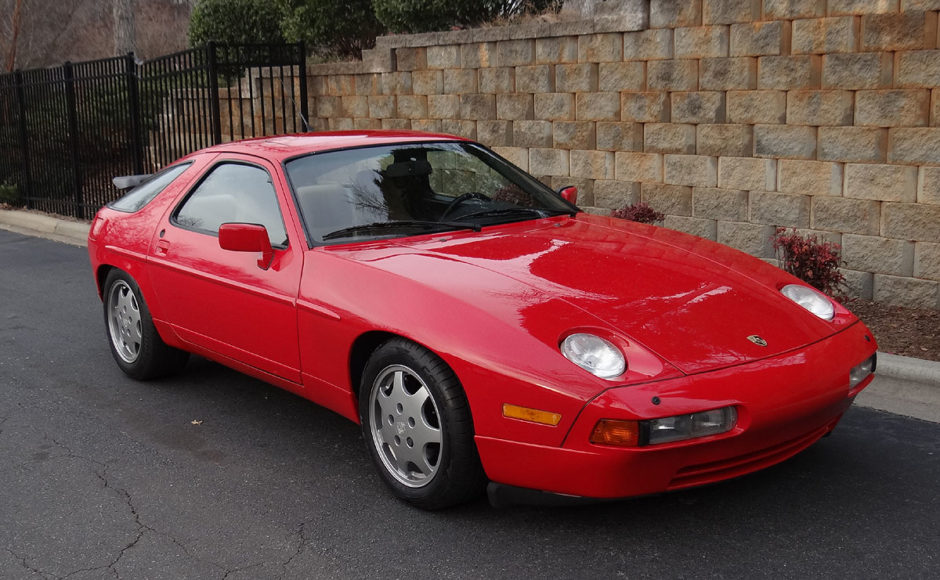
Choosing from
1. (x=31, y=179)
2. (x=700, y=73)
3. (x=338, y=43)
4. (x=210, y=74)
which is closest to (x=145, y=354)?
(x=700, y=73)

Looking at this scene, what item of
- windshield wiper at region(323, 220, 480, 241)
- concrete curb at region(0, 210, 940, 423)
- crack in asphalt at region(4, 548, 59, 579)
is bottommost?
crack in asphalt at region(4, 548, 59, 579)

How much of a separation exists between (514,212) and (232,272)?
55.1 inches

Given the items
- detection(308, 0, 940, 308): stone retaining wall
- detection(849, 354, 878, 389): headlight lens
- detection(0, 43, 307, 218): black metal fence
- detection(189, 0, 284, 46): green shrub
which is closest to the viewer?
detection(849, 354, 878, 389): headlight lens

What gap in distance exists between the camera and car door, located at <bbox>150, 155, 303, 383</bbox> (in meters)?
4.43

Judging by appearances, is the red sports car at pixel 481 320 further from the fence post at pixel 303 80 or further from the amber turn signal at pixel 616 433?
the fence post at pixel 303 80

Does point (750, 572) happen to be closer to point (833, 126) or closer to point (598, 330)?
point (598, 330)

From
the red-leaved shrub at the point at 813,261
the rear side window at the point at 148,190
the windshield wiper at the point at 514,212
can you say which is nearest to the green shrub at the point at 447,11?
A: the red-leaved shrub at the point at 813,261

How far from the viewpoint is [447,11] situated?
Result: 38.7ft

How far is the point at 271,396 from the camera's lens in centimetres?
546

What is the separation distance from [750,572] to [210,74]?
992cm

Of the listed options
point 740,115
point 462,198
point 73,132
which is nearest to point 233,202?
point 462,198

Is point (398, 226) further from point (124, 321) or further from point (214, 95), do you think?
point (214, 95)

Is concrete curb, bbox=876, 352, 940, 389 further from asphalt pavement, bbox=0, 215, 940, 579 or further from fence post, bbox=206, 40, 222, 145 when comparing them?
fence post, bbox=206, 40, 222, 145


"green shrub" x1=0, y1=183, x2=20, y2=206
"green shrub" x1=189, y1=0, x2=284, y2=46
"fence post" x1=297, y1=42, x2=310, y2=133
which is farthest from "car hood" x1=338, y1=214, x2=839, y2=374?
"green shrub" x1=0, y1=183, x2=20, y2=206
